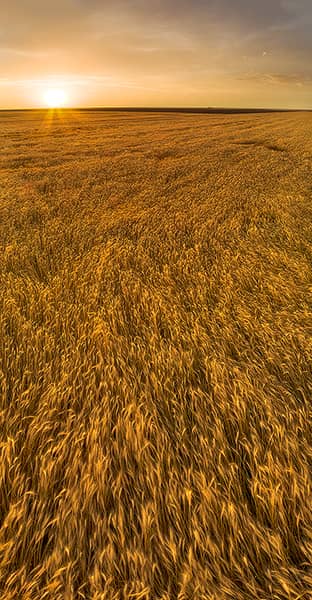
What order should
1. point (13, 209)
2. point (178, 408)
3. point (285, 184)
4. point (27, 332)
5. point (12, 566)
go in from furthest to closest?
point (285, 184)
point (13, 209)
point (27, 332)
point (178, 408)
point (12, 566)

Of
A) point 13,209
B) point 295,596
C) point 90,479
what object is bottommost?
point 295,596

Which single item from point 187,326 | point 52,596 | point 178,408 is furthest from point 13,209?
point 52,596

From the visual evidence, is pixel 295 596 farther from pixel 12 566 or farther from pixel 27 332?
pixel 27 332

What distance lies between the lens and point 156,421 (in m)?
2.10

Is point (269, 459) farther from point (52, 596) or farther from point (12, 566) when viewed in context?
point (12, 566)

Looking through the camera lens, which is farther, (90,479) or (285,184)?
(285,184)

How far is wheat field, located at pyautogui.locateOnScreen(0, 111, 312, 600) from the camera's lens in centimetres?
146

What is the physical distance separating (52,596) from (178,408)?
3.97 ft

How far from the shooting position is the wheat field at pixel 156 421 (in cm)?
146

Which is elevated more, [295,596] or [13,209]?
[13,209]

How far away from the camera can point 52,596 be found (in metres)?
1.36

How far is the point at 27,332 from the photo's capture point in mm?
3031

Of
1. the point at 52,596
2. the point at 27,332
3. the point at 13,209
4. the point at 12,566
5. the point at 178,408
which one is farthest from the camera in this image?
the point at 13,209

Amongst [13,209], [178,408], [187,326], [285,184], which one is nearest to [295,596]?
[178,408]
